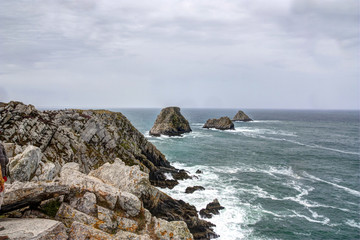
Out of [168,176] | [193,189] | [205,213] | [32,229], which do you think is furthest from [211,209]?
[32,229]

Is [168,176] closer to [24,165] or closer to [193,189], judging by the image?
[193,189]

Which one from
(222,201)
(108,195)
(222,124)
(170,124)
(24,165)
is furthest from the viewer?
(222,124)

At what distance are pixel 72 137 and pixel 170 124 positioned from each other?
91.4m

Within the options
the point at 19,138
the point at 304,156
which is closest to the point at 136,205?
the point at 19,138

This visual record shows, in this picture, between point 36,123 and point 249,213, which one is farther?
point 249,213

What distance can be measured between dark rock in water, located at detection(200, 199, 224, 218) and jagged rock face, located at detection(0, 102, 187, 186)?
42.5 feet

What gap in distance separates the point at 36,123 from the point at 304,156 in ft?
A: 275

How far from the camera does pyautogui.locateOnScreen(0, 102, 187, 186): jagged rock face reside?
31.7 meters

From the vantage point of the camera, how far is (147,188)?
1975cm

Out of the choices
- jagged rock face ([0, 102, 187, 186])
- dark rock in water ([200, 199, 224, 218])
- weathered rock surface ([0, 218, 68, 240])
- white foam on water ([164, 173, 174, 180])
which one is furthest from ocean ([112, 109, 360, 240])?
weathered rock surface ([0, 218, 68, 240])

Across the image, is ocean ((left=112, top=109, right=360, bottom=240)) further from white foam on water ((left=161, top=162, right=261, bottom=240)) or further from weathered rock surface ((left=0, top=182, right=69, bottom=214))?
weathered rock surface ((left=0, top=182, right=69, bottom=214))

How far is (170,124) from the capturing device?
127062mm

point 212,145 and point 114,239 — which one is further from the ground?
point 114,239

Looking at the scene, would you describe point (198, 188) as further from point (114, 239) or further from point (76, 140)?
point (114, 239)
